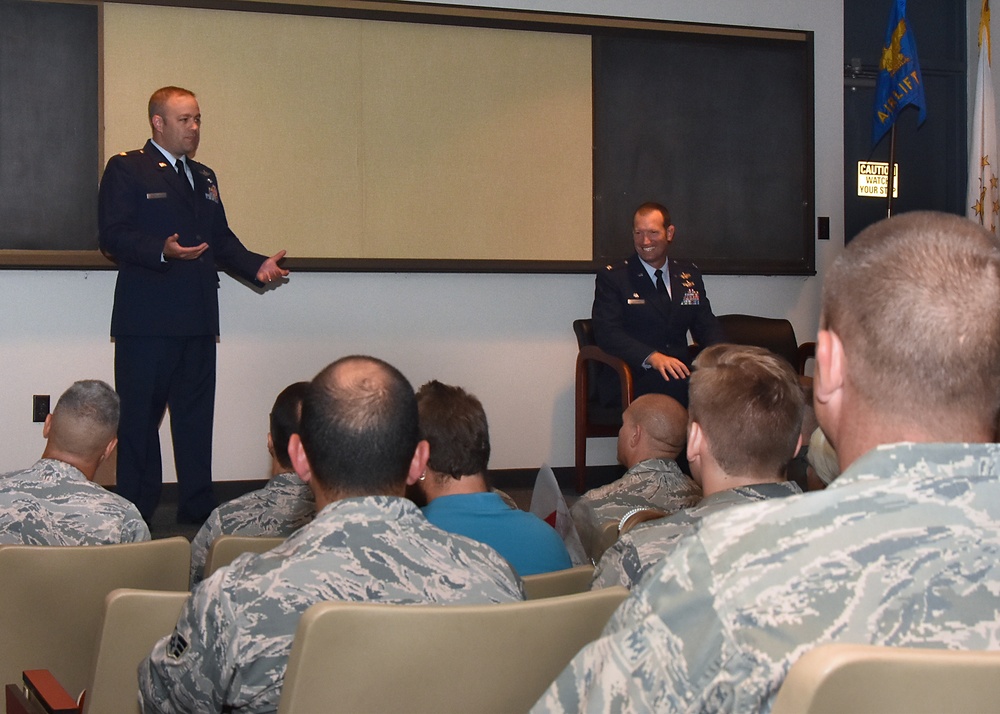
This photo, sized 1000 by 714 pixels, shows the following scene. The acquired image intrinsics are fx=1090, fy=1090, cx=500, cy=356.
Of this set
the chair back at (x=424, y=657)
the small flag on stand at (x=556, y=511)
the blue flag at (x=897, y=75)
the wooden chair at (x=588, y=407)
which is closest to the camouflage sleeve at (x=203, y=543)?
the small flag on stand at (x=556, y=511)

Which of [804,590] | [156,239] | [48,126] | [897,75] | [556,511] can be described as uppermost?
[897,75]

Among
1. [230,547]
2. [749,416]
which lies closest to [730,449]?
[749,416]

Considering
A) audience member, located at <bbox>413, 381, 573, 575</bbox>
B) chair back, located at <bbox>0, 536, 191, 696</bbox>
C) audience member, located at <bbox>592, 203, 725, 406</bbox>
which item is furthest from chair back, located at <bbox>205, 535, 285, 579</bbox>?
audience member, located at <bbox>592, 203, 725, 406</bbox>

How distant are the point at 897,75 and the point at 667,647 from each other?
5802mm

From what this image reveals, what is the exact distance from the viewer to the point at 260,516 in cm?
258

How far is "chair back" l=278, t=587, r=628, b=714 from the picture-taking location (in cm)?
109

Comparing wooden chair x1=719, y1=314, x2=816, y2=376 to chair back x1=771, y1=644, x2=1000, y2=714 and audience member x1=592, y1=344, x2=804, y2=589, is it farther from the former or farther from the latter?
chair back x1=771, y1=644, x2=1000, y2=714

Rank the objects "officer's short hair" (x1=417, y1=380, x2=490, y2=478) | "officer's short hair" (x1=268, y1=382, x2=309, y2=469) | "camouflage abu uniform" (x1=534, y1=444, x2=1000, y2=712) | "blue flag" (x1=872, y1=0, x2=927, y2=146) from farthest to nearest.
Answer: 1. "blue flag" (x1=872, y1=0, x2=927, y2=146)
2. "officer's short hair" (x1=268, y1=382, x2=309, y2=469)
3. "officer's short hair" (x1=417, y1=380, x2=490, y2=478)
4. "camouflage abu uniform" (x1=534, y1=444, x2=1000, y2=712)

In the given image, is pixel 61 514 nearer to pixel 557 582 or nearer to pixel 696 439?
pixel 557 582

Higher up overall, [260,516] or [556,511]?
[260,516]

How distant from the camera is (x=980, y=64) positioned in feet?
20.6

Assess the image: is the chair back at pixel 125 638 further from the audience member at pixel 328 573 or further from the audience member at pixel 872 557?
the audience member at pixel 872 557

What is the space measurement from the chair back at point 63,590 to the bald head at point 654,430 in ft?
4.87

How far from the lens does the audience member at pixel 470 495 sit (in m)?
2.08
